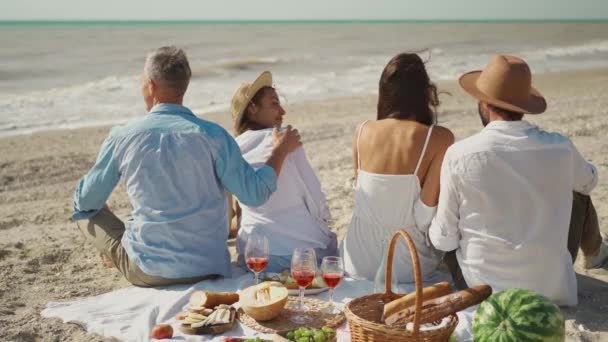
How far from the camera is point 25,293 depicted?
4910 millimetres

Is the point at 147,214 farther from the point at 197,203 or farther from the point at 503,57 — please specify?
the point at 503,57

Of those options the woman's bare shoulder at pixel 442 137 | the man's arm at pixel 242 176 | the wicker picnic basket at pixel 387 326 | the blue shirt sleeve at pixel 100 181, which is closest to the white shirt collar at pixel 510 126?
the woman's bare shoulder at pixel 442 137

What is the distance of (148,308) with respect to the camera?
170 inches

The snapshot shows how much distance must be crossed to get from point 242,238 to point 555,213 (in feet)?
7.17

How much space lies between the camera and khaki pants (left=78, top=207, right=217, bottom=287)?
4722 mm

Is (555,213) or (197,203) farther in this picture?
(197,203)

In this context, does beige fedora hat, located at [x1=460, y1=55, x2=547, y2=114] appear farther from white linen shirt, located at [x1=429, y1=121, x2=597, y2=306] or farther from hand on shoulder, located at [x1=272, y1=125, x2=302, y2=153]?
hand on shoulder, located at [x1=272, y1=125, x2=302, y2=153]

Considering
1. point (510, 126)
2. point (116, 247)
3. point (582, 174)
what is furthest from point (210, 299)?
point (582, 174)

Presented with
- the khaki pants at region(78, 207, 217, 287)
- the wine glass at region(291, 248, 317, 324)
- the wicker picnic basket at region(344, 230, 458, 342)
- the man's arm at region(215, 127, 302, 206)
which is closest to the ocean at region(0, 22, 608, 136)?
the man's arm at region(215, 127, 302, 206)

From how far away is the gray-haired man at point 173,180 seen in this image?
4.45m

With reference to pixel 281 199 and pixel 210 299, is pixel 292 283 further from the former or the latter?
pixel 281 199

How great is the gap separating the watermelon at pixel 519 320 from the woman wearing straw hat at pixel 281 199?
1.79 metres

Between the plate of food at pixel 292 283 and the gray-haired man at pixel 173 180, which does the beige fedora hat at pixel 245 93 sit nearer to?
the gray-haired man at pixel 173 180

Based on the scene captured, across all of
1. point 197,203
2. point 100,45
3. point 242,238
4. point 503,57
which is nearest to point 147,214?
point 197,203
